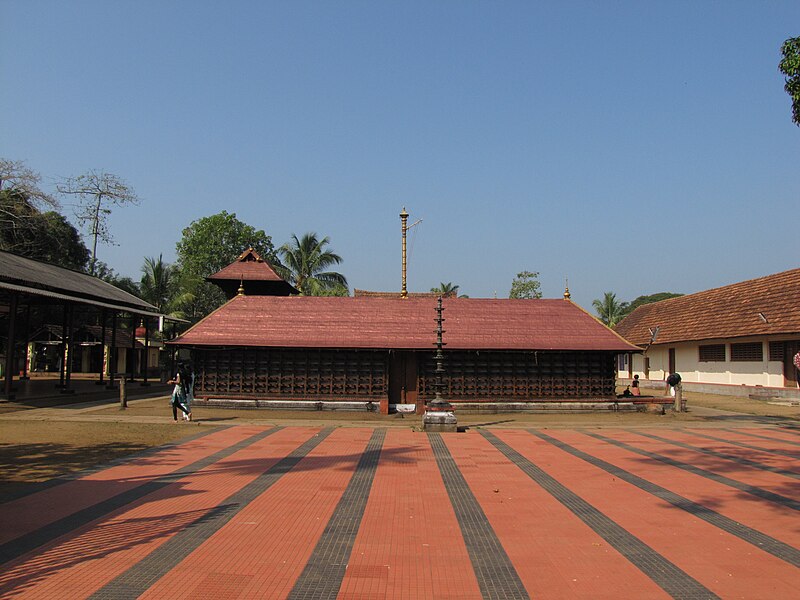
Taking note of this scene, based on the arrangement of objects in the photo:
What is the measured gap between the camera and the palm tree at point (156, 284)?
44719mm

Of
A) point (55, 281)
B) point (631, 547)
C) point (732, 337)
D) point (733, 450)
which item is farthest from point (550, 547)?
point (732, 337)

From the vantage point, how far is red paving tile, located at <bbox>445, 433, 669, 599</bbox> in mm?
5219

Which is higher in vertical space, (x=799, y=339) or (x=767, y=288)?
(x=767, y=288)

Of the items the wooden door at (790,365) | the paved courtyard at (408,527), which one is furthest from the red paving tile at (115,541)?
the wooden door at (790,365)

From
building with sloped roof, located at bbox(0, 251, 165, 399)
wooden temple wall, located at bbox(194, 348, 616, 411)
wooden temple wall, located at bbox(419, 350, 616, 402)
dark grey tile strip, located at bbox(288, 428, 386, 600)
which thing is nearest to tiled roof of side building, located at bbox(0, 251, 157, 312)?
building with sloped roof, located at bbox(0, 251, 165, 399)

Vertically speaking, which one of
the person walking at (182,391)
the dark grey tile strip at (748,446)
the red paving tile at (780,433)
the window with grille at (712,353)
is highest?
the window with grille at (712,353)

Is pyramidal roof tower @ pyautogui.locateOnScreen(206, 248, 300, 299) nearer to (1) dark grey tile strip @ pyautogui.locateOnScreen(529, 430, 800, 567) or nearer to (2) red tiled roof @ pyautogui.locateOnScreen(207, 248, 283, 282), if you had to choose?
(2) red tiled roof @ pyautogui.locateOnScreen(207, 248, 283, 282)

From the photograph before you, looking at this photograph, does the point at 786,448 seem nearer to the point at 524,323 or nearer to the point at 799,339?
the point at 524,323

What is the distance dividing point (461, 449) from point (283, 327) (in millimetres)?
11890

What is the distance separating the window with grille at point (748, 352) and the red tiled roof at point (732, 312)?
110 cm

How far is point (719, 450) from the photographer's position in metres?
13.0

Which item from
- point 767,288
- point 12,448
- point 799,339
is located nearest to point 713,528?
point 12,448

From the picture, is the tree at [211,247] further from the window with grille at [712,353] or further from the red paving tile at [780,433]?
the red paving tile at [780,433]

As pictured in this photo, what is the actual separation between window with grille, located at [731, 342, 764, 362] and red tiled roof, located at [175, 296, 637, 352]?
11837 millimetres
